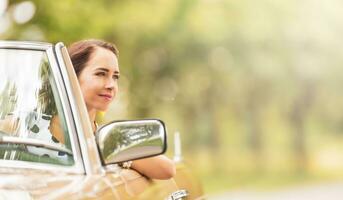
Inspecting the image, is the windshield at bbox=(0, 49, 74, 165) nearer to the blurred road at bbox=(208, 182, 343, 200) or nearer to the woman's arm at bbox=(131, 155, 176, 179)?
the woman's arm at bbox=(131, 155, 176, 179)

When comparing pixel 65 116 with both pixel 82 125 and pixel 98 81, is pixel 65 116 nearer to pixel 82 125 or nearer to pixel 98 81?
pixel 82 125

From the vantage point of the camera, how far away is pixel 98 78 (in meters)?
3.92

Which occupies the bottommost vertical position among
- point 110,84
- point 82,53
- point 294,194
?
point 110,84

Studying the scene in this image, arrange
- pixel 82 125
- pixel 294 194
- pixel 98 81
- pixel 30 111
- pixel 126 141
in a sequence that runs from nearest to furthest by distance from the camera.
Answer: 1. pixel 126 141
2. pixel 82 125
3. pixel 30 111
4. pixel 98 81
5. pixel 294 194

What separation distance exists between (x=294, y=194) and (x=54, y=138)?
60.1ft

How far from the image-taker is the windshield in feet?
10.4

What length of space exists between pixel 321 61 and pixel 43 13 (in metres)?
10.6

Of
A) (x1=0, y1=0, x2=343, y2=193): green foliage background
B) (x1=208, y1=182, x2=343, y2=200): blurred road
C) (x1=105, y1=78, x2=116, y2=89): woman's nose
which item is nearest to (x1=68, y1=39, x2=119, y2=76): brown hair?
(x1=105, y1=78, x2=116, y2=89): woman's nose

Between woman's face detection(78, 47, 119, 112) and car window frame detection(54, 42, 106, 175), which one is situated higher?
woman's face detection(78, 47, 119, 112)

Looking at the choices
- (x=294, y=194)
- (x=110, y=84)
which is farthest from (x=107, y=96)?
(x=294, y=194)

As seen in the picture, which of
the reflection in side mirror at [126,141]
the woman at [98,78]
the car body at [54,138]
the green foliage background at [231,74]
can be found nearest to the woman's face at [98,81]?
the woman at [98,78]

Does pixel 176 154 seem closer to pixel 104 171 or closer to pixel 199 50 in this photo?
pixel 104 171

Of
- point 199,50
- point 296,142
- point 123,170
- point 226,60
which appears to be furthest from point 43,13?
point 296,142

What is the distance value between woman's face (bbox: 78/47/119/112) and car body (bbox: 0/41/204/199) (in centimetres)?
39
